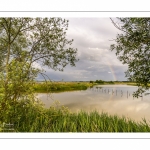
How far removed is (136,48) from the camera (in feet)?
10.5

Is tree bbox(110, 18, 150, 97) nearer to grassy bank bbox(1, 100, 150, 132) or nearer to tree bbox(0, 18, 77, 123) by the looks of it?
grassy bank bbox(1, 100, 150, 132)

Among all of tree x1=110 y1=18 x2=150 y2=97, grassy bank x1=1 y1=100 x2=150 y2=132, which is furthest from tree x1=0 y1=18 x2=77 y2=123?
tree x1=110 y1=18 x2=150 y2=97

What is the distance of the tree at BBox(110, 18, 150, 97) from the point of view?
312 cm

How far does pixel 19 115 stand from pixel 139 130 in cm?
232

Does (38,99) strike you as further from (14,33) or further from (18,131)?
(14,33)

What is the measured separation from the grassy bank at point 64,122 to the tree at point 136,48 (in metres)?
0.78

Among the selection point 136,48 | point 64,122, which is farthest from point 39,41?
point 136,48

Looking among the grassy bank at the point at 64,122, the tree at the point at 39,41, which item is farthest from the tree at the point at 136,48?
the tree at the point at 39,41

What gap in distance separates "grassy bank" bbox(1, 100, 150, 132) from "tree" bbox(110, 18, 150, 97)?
0.78 metres

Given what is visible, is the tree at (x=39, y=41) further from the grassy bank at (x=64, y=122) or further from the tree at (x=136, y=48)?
the tree at (x=136, y=48)

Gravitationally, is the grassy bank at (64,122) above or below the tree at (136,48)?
below

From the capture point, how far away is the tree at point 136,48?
3125mm

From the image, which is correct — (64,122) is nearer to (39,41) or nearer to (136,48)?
(39,41)
